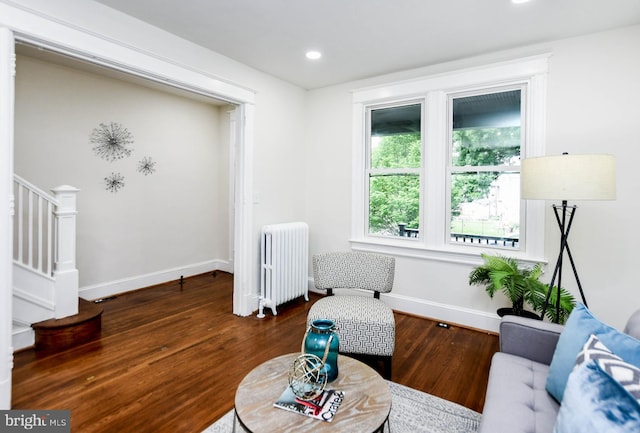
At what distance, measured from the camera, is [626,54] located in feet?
8.62

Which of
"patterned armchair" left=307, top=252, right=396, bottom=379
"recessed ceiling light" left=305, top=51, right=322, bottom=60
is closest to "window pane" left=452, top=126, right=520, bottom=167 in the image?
"patterned armchair" left=307, top=252, right=396, bottom=379

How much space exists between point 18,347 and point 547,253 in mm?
4518

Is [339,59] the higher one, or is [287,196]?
[339,59]

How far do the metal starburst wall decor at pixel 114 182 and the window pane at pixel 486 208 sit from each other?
159 inches

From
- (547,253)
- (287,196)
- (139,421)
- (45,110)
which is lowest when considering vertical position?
(139,421)

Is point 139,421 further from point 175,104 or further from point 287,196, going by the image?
point 175,104

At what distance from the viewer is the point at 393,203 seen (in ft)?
12.8

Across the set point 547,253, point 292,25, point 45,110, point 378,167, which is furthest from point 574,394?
point 45,110

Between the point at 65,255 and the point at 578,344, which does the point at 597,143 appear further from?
the point at 65,255

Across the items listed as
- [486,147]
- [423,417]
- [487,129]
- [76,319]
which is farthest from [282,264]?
[487,129]

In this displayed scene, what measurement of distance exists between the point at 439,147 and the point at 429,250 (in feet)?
3.52

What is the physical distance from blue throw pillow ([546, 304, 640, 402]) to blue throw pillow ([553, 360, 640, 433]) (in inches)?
12.2

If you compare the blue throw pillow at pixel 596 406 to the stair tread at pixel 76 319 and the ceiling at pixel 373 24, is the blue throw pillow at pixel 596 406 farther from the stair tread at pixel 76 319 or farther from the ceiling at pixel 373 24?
the stair tread at pixel 76 319

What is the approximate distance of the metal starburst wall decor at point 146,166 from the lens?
4570 millimetres
